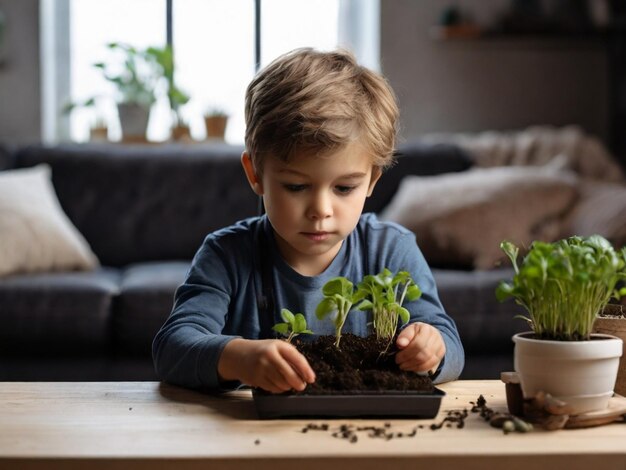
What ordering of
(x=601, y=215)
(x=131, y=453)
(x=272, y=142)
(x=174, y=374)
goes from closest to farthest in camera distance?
(x=131, y=453) → (x=174, y=374) → (x=272, y=142) → (x=601, y=215)

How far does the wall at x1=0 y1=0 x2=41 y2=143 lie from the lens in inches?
177

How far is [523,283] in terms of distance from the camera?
0.94m

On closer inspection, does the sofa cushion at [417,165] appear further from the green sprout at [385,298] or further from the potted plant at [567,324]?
the potted plant at [567,324]

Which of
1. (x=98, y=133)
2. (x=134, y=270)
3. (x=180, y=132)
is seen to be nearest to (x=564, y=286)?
(x=134, y=270)

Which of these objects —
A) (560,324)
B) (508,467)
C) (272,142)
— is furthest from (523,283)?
(272,142)

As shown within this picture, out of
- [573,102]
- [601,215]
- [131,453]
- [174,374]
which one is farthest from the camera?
[573,102]

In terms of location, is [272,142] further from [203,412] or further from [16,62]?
[16,62]

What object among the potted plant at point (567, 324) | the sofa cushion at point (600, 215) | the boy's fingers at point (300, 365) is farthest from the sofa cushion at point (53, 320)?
the potted plant at point (567, 324)

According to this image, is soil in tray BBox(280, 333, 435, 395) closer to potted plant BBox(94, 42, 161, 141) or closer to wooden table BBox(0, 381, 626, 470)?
wooden table BBox(0, 381, 626, 470)

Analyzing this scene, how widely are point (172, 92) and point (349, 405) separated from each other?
341 centimetres

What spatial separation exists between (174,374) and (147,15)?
3.91 meters

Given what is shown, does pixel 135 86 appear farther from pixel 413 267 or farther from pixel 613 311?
pixel 613 311

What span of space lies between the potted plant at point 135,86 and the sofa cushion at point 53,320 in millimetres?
1572

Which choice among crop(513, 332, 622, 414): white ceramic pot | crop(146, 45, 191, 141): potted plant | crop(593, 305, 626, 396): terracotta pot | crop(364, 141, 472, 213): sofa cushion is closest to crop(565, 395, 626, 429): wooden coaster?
crop(513, 332, 622, 414): white ceramic pot
